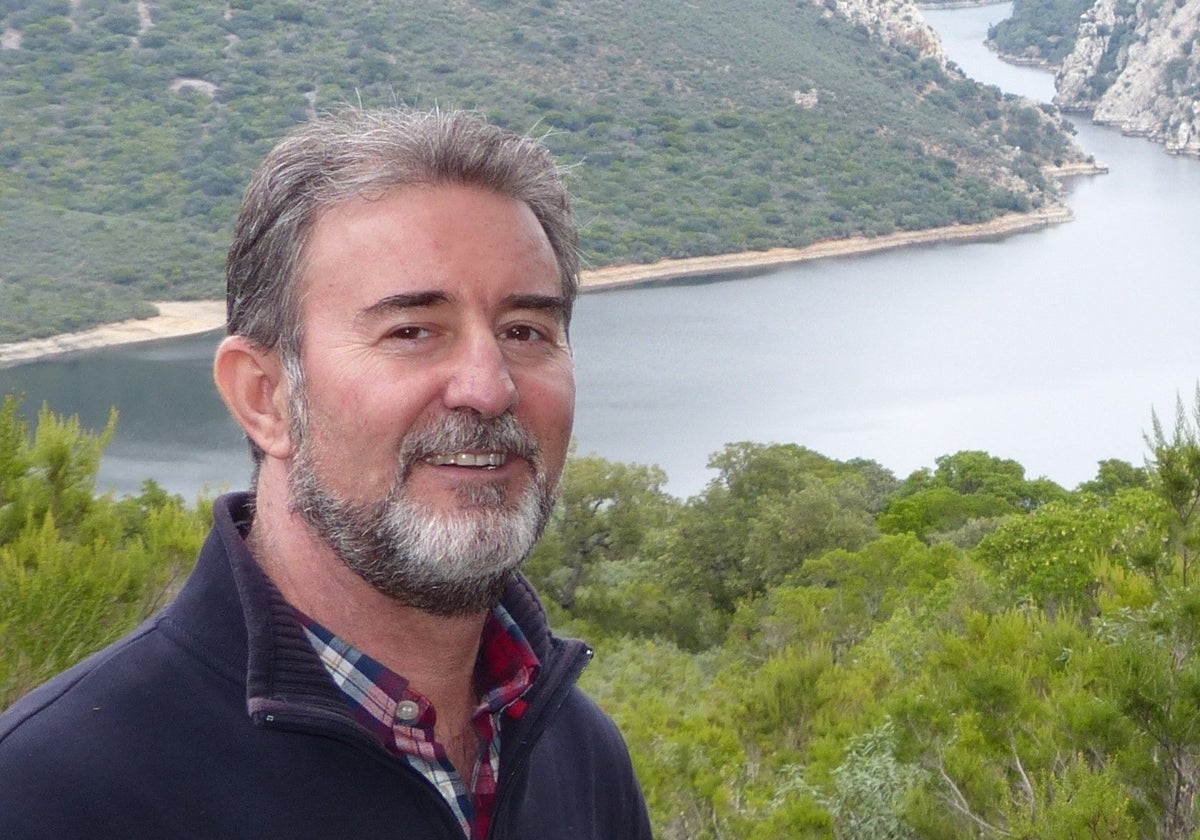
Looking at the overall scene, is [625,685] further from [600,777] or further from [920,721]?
[600,777]

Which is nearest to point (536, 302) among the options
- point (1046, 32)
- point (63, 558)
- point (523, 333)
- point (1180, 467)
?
point (523, 333)

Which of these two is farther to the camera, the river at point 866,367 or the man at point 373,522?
the river at point 866,367

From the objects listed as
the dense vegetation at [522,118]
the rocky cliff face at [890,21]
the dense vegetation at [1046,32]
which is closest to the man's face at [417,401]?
the dense vegetation at [522,118]

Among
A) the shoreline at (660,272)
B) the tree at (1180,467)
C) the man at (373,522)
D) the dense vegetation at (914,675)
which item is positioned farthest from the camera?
the shoreline at (660,272)

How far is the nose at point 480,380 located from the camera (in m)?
1.13

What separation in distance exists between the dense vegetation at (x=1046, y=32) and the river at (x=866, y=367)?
39023 millimetres

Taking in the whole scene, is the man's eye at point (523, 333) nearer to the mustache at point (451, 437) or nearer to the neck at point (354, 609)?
the mustache at point (451, 437)

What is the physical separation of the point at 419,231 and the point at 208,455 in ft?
86.5

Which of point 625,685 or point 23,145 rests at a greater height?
point 625,685

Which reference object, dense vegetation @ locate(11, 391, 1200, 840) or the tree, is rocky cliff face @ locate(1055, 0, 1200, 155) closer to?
dense vegetation @ locate(11, 391, 1200, 840)

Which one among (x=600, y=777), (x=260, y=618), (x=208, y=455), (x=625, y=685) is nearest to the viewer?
(x=260, y=618)

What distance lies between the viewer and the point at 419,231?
116 cm

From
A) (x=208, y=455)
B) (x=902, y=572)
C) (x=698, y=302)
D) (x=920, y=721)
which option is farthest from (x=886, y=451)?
(x=920, y=721)

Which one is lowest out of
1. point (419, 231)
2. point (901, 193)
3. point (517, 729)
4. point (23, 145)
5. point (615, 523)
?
point (23, 145)
